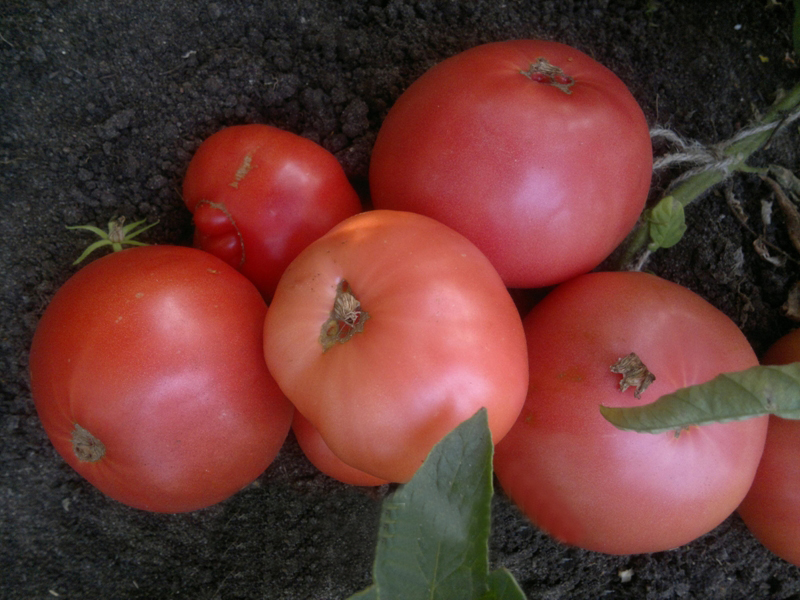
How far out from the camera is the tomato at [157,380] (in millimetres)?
864

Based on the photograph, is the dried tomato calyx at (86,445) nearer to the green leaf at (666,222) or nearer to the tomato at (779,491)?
the green leaf at (666,222)

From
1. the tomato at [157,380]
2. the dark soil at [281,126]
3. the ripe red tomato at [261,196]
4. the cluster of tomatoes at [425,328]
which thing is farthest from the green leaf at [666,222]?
the tomato at [157,380]

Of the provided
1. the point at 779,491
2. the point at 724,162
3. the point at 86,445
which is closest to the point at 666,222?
the point at 724,162

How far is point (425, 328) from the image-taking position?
0.78 m

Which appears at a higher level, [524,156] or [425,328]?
[524,156]

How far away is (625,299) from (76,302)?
0.85 m

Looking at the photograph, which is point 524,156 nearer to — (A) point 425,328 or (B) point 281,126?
(A) point 425,328

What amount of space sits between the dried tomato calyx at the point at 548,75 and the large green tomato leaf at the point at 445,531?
554 millimetres

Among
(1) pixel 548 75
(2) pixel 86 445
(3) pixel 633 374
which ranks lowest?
(2) pixel 86 445

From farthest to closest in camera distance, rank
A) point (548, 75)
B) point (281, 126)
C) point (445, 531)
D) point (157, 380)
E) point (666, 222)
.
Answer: point (281, 126) < point (666, 222) < point (548, 75) < point (157, 380) < point (445, 531)

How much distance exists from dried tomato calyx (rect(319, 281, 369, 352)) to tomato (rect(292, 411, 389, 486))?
265 mm

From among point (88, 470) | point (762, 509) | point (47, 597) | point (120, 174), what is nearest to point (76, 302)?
point (88, 470)

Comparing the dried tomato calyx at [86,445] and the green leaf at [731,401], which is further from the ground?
the green leaf at [731,401]

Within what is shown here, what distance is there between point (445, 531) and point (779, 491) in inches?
26.4
